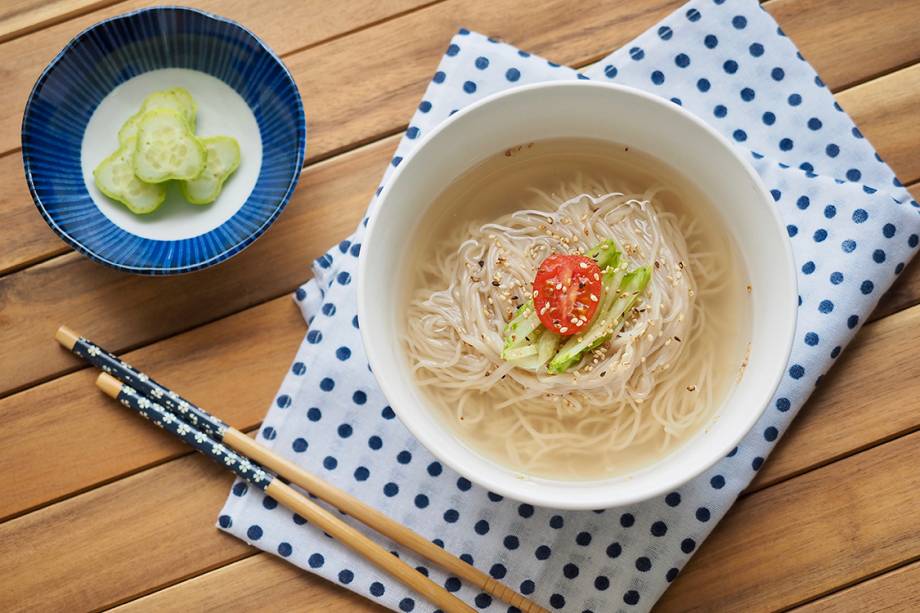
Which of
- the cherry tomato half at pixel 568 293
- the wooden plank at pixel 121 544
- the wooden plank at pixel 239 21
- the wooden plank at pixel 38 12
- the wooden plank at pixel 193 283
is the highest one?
the wooden plank at pixel 38 12

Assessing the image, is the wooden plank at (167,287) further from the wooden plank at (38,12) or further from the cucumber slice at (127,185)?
the wooden plank at (38,12)

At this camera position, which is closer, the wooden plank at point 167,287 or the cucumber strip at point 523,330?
the cucumber strip at point 523,330

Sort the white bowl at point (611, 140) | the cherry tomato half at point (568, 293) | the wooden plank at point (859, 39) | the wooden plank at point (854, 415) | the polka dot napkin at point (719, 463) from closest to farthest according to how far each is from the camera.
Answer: the white bowl at point (611, 140)
the cherry tomato half at point (568, 293)
the polka dot napkin at point (719, 463)
the wooden plank at point (854, 415)
the wooden plank at point (859, 39)

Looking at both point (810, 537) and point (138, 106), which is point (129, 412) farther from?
point (810, 537)

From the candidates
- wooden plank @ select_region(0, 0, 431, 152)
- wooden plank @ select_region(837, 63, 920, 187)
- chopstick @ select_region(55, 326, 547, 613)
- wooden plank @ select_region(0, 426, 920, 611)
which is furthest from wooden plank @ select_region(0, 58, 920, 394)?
wooden plank @ select_region(0, 426, 920, 611)

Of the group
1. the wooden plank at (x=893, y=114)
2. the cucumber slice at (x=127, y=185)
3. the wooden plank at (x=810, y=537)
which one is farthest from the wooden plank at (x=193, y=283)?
the wooden plank at (x=810, y=537)

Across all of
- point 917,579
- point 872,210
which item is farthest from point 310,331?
point 917,579

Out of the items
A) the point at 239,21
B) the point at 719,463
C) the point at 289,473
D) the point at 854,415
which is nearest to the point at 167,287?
the point at 289,473
